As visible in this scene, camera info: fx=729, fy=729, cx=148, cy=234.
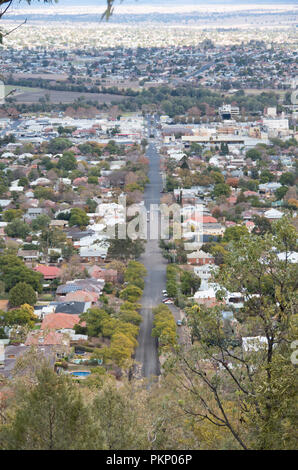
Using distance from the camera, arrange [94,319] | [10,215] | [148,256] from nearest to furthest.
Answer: [94,319], [148,256], [10,215]

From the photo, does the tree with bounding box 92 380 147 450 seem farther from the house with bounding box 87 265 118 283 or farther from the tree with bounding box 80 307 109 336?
the house with bounding box 87 265 118 283

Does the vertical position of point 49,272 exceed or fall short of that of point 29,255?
it exceeds it

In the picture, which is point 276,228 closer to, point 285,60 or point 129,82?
point 129,82

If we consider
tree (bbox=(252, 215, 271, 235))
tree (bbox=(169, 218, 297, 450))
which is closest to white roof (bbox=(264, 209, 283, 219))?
tree (bbox=(252, 215, 271, 235))

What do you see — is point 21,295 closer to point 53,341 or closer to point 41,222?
point 53,341

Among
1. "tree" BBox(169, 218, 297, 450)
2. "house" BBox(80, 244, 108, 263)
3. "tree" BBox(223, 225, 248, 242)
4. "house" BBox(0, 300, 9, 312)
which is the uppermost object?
"tree" BBox(169, 218, 297, 450)

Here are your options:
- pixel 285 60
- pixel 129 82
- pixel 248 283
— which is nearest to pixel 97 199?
pixel 248 283

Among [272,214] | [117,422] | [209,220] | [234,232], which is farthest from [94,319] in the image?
[272,214]
